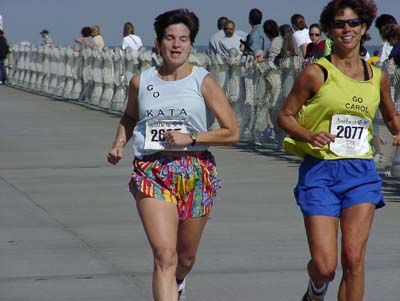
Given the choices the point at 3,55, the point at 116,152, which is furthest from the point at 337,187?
the point at 3,55

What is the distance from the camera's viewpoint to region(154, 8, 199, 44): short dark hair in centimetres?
677

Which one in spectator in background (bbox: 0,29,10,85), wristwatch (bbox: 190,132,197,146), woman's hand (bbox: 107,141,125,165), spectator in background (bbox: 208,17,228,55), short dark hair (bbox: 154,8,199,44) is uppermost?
short dark hair (bbox: 154,8,199,44)

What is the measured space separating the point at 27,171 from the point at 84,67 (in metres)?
16.0

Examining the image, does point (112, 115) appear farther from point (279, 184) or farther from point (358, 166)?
point (358, 166)

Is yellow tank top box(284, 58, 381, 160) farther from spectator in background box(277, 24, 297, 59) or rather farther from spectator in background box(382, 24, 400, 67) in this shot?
spectator in background box(277, 24, 297, 59)

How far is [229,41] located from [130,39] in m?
6.31

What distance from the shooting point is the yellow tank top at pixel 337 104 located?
6.58 meters

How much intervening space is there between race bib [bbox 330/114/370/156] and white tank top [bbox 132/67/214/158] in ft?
2.16

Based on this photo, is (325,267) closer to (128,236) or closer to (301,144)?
(301,144)

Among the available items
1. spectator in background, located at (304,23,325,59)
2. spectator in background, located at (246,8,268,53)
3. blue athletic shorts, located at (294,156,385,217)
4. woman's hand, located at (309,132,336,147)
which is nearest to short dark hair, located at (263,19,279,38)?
spectator in background, located at (246,8,268,53)

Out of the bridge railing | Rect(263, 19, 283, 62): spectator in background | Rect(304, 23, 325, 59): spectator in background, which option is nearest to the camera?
Rect(304, 23, 325, 59): spectator in background

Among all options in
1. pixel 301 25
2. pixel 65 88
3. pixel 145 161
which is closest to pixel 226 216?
pixel 145 161

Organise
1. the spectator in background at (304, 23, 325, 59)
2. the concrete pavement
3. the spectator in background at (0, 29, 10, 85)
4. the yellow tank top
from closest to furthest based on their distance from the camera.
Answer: the yellow tank top, the concrete pavement, the spectator in background at (304, 23, 325, 59), the spectator in background at (0, 29, 10, 85)

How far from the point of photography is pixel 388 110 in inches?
269
